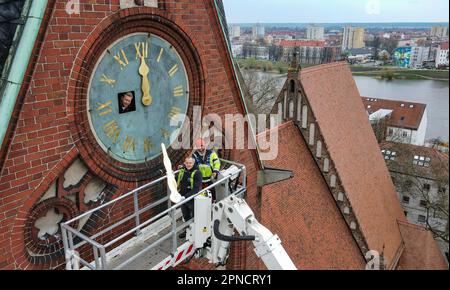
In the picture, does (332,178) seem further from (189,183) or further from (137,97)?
(137,97)

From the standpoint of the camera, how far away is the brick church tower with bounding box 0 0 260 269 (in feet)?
12.9

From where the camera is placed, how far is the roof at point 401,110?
24578 mm

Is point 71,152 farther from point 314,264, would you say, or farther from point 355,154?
point 355,154

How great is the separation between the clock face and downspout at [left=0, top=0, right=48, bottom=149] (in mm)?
824

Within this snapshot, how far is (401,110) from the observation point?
26.4 metres

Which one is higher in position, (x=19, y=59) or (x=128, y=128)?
(x=19, y=59)

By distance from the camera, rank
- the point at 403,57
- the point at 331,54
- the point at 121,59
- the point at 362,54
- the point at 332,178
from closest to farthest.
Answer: the point at 121,59 → the point at 403,57 → the point at 362,54 → the point at 332,178 → the point at 331,54

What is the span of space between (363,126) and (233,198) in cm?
1342

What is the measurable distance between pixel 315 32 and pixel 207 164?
14.2 m

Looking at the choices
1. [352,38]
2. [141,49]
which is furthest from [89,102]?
[352,38]

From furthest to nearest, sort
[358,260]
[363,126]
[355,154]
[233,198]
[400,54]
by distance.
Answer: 1. [363,126]
2. [355,154]
3. [358,260]
4. [400,54]
5. [233,198]

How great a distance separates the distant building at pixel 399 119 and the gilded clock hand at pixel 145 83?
20.7 m

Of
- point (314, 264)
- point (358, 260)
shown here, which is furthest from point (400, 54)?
point (358, 260)

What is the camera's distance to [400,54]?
8109 millimetres
